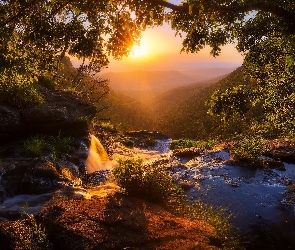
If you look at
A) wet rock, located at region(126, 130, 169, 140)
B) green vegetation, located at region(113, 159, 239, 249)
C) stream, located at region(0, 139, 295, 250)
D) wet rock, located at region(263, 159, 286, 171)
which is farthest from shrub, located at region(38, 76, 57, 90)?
wet rock, located at region(263, 159, 286, 171)

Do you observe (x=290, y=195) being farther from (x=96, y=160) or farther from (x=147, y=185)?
(x=96, y=160)

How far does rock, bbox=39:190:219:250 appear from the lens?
18.9 feet

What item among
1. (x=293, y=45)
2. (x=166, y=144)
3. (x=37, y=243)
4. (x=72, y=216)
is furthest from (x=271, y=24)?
(x=166, y=144)

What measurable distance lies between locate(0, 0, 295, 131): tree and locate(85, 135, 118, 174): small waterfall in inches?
300

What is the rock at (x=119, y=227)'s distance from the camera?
5746 mm

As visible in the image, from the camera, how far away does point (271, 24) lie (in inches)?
409

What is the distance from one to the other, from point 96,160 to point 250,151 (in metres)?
8.90

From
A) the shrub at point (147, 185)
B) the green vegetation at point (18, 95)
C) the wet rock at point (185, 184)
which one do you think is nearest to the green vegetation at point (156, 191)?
the shrub at point (147, 185)

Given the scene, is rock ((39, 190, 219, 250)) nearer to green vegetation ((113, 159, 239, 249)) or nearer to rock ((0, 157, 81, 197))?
green vegetation ((113, 159, 239, 249))

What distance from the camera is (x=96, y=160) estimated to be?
1700 cm

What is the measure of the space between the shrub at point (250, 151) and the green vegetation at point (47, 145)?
9328 mm

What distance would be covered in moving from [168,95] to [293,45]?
454ft

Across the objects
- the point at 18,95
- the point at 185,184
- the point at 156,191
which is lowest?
the point at 185,184

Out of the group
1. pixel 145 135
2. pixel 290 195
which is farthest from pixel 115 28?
pixel 145 135
